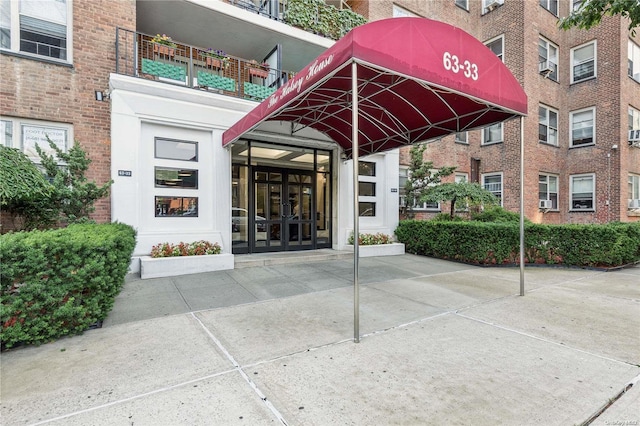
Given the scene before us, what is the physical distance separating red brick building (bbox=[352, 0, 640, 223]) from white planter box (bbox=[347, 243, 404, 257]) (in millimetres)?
3511

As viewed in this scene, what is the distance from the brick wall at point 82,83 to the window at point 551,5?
17928mm

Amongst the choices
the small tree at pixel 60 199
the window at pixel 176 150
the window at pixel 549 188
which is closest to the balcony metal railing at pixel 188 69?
the window at pixel 176 150

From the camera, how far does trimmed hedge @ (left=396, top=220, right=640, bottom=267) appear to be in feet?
26.0

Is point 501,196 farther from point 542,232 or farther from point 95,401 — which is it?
point 95,401

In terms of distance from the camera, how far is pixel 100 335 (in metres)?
3.73

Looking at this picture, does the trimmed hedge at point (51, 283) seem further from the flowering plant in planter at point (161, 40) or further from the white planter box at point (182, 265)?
the flowering plant in planter at point (161, 40)

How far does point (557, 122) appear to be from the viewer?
15.7m

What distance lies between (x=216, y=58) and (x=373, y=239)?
731cm

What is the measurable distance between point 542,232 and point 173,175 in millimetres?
9812

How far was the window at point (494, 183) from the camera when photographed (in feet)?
48.5

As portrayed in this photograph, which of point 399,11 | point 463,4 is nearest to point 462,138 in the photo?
point 399,11

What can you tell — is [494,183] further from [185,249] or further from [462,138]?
[185,249]

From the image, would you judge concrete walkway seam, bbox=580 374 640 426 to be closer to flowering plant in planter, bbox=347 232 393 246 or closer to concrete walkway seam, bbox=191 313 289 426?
concrete walkway seam, bbox=191 313 289 426

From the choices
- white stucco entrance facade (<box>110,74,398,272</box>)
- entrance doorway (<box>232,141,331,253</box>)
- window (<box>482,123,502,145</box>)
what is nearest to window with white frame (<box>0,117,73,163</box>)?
white stucco entrance facade (<box>110,74,398,272</box>)
